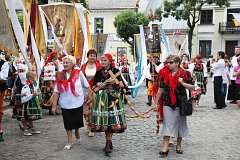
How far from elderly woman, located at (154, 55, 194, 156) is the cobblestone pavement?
0.41 m

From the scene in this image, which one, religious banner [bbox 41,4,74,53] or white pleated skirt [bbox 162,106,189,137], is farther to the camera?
religious banner [bbox 41,4,74,53]

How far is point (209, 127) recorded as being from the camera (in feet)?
29.0

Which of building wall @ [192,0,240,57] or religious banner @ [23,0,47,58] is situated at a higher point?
building wall @ [192,0,240,57]

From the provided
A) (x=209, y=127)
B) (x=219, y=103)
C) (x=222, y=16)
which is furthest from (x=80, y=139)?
(x=222, y=16)

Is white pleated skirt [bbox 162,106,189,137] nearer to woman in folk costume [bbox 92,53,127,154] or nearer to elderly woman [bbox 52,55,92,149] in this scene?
woman in folk costume [bbox 92,53,127,154]

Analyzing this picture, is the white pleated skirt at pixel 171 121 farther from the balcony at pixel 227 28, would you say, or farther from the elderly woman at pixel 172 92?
the balcony at pixel 227 28

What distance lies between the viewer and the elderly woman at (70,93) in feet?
21.6

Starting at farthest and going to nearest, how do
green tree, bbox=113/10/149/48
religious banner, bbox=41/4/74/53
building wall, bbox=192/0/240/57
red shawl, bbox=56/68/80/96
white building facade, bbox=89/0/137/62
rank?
white building facade, bbox=89/0/137/62
building wall, bbox=192/0/240/57
green tree, bbox=113/10/149/48
religious banner, bbox=41/4/74/53
red shawl, bbox=56/68/80/96

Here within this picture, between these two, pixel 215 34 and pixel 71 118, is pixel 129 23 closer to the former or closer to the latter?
pixel 215 34

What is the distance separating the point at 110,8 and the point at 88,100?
4154 cm

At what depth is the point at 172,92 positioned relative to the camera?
6219 mm

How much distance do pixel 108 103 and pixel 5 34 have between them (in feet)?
6.91

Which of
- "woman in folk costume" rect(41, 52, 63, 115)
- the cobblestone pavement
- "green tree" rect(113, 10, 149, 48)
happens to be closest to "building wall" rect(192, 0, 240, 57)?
"green tree" rect(113, 10, 149, 48)

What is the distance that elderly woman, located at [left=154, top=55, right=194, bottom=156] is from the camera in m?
6.23
